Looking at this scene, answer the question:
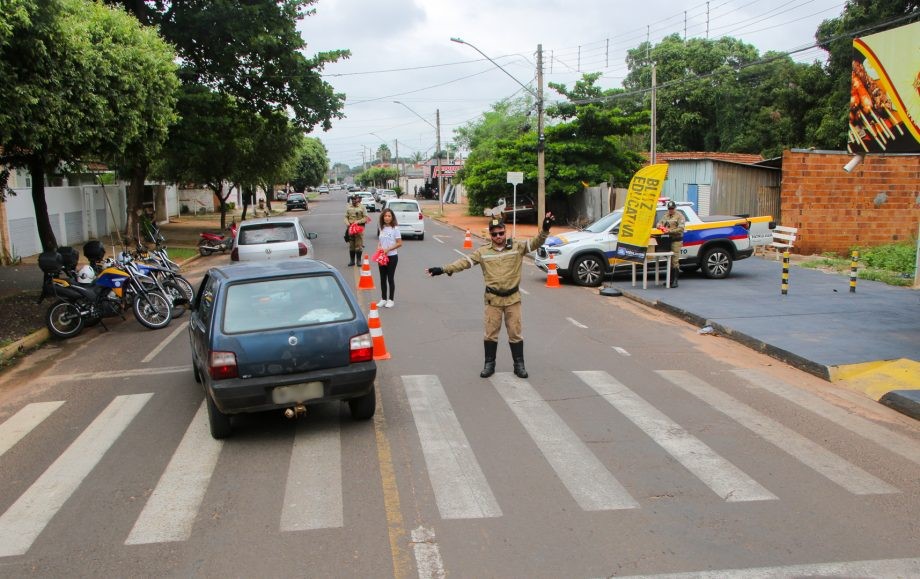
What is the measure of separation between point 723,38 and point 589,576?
65.7 meters

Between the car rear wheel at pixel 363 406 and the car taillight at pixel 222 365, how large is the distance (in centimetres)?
116

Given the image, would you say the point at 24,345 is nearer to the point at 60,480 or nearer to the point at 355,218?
the point at 60,480

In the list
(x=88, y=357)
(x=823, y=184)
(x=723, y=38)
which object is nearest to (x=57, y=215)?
(x=88, y=357)

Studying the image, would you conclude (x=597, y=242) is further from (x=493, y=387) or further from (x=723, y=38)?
(x=723, y=38)

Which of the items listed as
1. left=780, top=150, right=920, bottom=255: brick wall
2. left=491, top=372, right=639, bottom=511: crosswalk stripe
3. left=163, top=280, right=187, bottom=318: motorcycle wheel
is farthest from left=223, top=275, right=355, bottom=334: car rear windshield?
left=780, top=150, right=920, bottom=255: brick wall

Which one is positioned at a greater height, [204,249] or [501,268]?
[501,268]

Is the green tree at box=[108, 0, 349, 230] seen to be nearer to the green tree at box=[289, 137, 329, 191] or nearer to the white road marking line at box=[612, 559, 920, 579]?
the white road marking line at box=[612, 559, 920, 579]

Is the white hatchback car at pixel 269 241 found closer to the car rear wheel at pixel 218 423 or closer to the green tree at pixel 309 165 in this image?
the car rear wheel at pixel 218 423

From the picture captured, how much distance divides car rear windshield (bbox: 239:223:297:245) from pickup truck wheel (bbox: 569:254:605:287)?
6247 millimetres

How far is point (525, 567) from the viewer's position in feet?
14.5

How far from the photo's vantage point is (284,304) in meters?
6.91

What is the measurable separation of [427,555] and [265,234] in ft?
37.4

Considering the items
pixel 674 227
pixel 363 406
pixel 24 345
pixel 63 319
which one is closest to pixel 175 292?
pixel 63 319

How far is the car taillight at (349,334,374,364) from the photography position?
22.3ft
